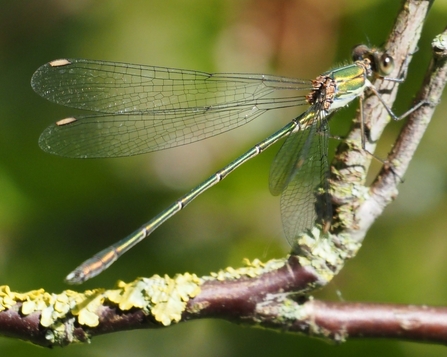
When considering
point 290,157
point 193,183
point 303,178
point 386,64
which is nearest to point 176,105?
point 193,183

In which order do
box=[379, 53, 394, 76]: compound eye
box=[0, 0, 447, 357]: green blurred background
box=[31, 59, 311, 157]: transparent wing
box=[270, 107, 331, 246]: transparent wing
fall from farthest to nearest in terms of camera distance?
box=[31, 59, 311, 157]: transparent wing, box=[0, 0, 447, 357]: green blurred background, box=[379, 53, 394, 76]: compound eye, box=[270, 107, 331, 246]: transparent wing

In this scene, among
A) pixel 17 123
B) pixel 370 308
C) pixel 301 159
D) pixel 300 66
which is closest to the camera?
pixel 370 308

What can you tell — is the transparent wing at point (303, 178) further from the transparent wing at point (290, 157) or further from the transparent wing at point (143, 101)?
the transparent wing at point (143, 101)

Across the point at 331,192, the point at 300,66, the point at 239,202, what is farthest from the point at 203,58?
the point at 331,192

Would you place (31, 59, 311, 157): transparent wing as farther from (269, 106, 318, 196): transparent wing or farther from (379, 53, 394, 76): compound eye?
(379, 53, 394, 76): compound eye

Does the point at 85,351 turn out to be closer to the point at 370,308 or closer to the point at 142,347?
the point at 142,347

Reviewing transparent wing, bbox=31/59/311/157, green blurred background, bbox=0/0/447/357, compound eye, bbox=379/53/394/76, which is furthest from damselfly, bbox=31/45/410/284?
compound eye, bbox=379/53/394/76

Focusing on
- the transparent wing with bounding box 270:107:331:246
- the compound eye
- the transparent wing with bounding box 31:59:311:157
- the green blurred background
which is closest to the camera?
the transparent wing with bounding box 270:107:331:246

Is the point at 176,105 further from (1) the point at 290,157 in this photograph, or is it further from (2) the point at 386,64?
(2) the point at 386,64
